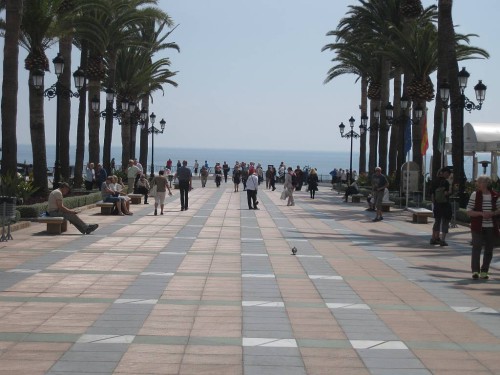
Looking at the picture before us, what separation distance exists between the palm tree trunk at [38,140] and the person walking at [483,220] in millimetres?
18020

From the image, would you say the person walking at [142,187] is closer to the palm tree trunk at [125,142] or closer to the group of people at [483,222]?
the palm tree trunk at [125,142]

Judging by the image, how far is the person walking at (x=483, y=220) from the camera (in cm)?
1279

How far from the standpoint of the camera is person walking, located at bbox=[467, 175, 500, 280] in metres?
12.8

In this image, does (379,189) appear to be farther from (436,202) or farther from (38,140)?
(38,140)

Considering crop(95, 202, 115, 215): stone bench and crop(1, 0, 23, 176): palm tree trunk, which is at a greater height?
crop(1, 0, 23, 176): palm tree trunk

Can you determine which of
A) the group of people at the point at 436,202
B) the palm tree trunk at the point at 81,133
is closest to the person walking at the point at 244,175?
the palm tree trunk at the point at 81,133

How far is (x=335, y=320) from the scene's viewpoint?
30.7 ft

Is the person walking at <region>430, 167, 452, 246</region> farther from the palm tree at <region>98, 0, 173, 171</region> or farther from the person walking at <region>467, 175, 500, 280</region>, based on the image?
the palm tree at <region>98, 0, 173, 171</region>

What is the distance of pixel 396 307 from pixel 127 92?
135 ft

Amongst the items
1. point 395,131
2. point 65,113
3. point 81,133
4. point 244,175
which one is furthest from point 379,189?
point 244,175

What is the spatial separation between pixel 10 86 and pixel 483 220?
16727mm

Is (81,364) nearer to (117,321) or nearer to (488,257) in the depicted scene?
(117,321)

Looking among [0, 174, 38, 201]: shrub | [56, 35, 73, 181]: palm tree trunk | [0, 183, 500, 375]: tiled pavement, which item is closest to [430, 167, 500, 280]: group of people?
[0, 183, 500, 375]: tiled pavement

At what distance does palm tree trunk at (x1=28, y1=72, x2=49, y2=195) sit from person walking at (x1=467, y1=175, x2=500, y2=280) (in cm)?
1802
